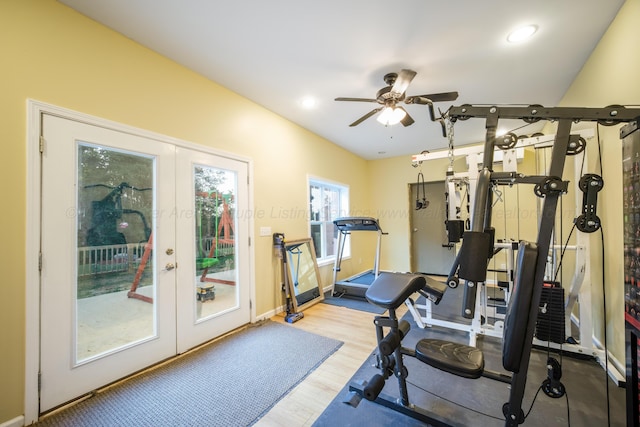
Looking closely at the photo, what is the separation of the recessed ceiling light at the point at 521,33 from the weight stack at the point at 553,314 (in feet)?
7.07

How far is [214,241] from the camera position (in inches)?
111

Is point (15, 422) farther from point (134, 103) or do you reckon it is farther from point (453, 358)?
point (453, 358)

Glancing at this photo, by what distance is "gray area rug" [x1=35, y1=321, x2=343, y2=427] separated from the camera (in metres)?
1.67

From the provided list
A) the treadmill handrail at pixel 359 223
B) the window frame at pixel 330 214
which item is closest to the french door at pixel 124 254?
the window frame at pixel 330 214

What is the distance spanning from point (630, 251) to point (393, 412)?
1.62m

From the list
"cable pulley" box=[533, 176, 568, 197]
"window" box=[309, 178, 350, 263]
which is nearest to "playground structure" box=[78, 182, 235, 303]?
"window" box=[309, 178, 350, 263]

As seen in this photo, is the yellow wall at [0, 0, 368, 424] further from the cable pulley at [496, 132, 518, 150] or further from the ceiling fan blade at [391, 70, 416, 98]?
the cable pulley at [496, 132, 518, 150]

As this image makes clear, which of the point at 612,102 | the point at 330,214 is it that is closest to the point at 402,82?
the point at 612,102

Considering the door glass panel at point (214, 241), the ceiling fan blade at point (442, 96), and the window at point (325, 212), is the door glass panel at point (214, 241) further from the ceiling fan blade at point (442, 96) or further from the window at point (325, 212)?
the ceiling fan blade at point (442, 96)

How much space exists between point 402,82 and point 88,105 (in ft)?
8.24

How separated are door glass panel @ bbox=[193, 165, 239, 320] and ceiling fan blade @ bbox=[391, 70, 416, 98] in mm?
1952

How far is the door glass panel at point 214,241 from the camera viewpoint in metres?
2.66

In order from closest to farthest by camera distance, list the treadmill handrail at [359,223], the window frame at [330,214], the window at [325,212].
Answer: the treadmill handrail at [359,223] → the window frame at [330,214] → the window at [325,212]

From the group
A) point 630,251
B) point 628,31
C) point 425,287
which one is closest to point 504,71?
point 628,31
